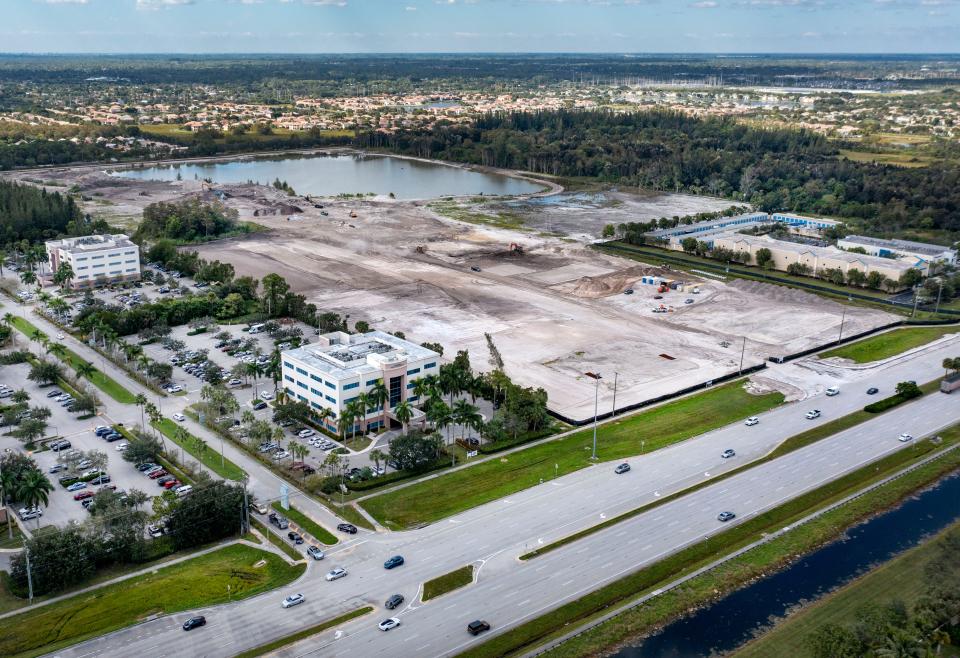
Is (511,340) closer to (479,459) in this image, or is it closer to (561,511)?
(479,459)

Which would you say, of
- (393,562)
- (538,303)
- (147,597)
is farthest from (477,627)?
(538,303)

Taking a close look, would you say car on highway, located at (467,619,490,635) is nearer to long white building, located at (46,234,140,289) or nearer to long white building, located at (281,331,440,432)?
long white building, located at (281,331,440,432)

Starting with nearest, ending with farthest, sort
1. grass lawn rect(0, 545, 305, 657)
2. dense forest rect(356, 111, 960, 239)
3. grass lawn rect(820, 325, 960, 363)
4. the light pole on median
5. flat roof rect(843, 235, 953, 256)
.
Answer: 1. grass lawn rect(0, 545, 305, 657)
2. the light pole on median
3. grass lawn rect(820, 325, 960, 363)
4. flat roof rect(843, 235, 953, 256)
5. dense forest rect(356, 111, 960, 239)

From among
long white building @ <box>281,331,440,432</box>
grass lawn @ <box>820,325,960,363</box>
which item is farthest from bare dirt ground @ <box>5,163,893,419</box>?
long white building @ <box>281,331,440,432</box>

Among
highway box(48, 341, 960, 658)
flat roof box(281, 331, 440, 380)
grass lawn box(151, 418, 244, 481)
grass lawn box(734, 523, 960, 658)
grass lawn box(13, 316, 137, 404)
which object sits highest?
flat roof box(281, 331, 440, 380)

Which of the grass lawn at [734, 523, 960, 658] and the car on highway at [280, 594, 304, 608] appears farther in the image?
the car on highway at [280, 594, 304, 608]

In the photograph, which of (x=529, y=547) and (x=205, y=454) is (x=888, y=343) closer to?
(x=529, y=547)

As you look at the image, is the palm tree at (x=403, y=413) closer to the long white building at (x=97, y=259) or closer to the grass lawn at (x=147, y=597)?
the grass lawn at (x=147, y=597)

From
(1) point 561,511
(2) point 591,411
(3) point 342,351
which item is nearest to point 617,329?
(2) point 591,411
